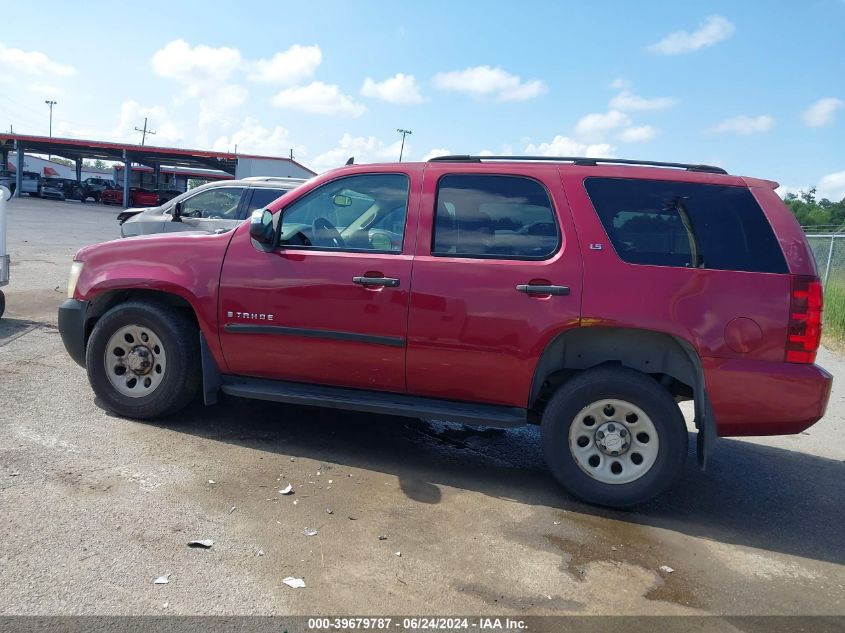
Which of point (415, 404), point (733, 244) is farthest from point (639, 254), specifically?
point (415, 404)

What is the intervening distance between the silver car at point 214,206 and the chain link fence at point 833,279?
9026 mm

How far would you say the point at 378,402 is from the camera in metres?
4.37

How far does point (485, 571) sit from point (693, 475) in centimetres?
227

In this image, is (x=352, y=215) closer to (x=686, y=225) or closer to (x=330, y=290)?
(x=330, y=290)

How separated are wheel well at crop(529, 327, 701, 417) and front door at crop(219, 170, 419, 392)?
0.96 meters

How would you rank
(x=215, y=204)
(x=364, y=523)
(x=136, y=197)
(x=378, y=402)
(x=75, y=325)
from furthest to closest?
(x=136, y=197), (x=215, y=204), (x=75, y=325), (x=378, y=402), (x=364, y=523)

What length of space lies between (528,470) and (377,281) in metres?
1.67

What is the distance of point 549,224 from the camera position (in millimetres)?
4148

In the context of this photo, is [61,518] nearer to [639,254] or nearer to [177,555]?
[177,555]

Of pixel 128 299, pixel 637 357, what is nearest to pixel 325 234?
pixel 128 299

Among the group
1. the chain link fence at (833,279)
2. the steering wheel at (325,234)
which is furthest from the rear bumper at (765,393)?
the chain link fence at (833,279)

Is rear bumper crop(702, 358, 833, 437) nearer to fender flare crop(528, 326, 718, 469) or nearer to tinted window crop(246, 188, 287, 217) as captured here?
fender flare crop(528, 326, 718, 469)

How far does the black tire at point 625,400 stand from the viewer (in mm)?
3918

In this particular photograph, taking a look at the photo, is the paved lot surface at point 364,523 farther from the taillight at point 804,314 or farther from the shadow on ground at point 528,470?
the taillight at point 804,314
